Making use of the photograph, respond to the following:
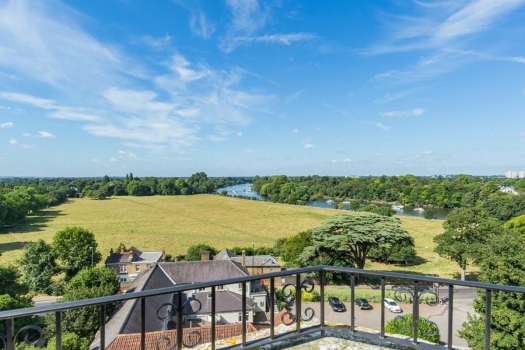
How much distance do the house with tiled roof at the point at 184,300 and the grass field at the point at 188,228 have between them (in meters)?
12.6

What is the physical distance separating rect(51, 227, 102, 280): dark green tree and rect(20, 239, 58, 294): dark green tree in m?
1.07

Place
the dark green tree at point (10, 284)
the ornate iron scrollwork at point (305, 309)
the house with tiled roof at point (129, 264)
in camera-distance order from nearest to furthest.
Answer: the ornate iron scrollwork at point (305, 309) < the dark green tree at point (10, 284) < the house with tiled roof at point (129, 264)

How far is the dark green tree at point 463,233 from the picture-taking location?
20.8 m

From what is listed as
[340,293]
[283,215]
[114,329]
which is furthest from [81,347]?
[283,215]

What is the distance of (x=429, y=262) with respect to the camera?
88.1 ft

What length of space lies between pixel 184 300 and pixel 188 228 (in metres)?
36.7

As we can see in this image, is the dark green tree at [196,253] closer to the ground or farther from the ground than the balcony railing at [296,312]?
closer to the ground

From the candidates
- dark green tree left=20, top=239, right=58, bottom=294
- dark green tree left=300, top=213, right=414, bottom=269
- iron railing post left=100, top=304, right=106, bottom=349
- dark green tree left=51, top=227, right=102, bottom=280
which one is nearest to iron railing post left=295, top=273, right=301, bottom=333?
iron railing post left=100, top=304, right=106, bottom=349

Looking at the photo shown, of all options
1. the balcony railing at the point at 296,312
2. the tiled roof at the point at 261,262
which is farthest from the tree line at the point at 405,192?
the balcony railing at the point at 296,312

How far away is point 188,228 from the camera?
43844mm

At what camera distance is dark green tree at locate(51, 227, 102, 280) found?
22.8 metres

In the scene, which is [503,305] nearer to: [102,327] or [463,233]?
[102,327]

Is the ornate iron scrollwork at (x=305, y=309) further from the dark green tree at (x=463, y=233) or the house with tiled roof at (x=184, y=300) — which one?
the dark green tree at (x=463, y=233)

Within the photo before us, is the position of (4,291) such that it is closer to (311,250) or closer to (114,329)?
(114,329)
